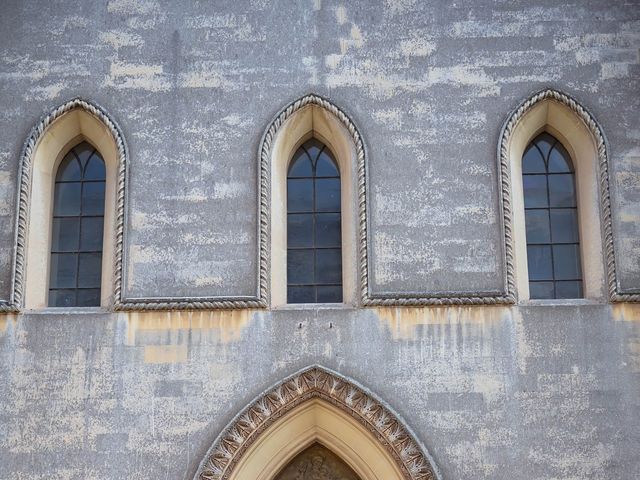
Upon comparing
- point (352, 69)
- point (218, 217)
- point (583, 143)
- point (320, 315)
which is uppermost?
point (352, 69)

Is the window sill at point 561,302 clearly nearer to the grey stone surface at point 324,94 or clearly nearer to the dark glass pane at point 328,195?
the grey stone surface at point 324,94

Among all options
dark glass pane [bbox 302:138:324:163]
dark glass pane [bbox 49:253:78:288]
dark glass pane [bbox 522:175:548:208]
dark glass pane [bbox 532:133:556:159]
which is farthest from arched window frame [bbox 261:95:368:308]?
dark glass pane [bbox 49:253:78:288]

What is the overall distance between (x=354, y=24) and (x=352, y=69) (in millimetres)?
560

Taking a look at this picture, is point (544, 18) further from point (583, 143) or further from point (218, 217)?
point (218, 217)

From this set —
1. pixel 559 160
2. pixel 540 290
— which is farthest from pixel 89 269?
pixel 559 160

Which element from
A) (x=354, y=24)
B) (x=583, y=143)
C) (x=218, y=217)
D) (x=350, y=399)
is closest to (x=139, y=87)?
(x=218, y=217)

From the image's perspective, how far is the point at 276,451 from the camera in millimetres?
10836

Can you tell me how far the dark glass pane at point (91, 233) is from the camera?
1145cm

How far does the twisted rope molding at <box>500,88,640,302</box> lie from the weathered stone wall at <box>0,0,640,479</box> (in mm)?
104

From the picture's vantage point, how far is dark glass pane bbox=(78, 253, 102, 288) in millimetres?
11320

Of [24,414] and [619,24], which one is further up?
[619,24]

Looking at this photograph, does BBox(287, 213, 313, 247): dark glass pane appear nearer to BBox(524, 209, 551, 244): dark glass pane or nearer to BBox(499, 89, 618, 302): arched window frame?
BBox(499, 89, 618, 302): arched window frame

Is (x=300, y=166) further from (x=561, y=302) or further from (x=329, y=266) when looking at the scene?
(x=561, y=302)

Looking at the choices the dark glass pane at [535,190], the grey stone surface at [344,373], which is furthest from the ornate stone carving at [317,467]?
the dark glass pane at [535,190]
